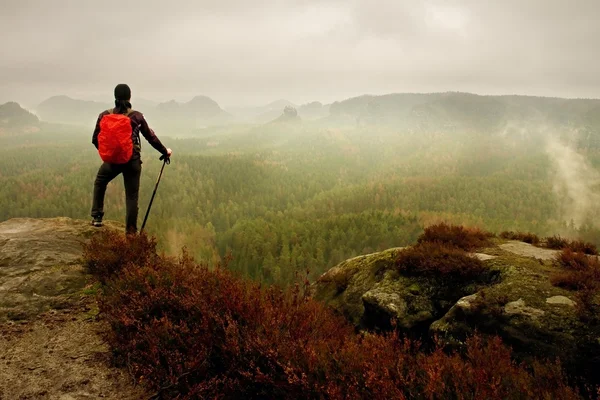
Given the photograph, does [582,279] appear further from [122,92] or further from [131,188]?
[122,92]

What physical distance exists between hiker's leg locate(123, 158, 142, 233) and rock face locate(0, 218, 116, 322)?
1225mm

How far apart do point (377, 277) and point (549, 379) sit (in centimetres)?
504

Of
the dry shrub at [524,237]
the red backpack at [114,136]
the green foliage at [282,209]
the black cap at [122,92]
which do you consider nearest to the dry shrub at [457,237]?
the dry shrub at [524,237]

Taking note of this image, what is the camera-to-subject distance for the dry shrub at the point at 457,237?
27.8ft

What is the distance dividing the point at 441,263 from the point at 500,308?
5.53ft

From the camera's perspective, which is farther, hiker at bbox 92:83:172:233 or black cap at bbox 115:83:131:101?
black cap at bbox 115:83:131:101

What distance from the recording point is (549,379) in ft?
12.6

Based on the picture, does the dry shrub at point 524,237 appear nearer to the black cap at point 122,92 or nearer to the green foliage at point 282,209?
the black cap at point 122,92

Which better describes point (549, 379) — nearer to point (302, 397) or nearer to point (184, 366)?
point (302, 397)

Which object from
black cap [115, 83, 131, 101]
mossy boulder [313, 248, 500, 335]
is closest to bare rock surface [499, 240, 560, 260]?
mossy boulder [313, 248, 500, 335]

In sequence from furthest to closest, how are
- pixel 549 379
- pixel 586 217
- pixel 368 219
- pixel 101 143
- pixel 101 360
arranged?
pixel 586 217
pixel 368 219
pixel 101 143
pixel 101 360
pixel 549 379

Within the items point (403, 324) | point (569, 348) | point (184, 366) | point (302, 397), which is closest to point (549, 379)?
point (569, 348)

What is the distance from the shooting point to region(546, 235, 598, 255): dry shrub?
305 inches

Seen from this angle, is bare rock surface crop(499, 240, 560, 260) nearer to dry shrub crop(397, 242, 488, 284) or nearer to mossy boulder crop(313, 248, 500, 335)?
dry shrub crop(397, 242, 488, 284)
